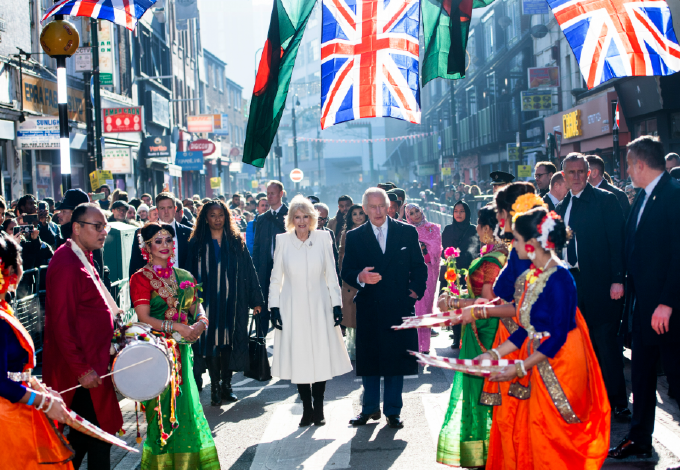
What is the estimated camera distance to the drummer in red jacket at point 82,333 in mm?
4129

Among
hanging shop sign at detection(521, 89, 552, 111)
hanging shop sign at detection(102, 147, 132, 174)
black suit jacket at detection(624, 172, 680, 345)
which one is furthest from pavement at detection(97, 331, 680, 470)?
hanging shop sign at detection(521, 89, 552, 111)

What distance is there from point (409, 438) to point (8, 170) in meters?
15.4

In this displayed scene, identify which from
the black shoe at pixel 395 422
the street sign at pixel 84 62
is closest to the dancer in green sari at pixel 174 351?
the black shoe at pixel 395 422

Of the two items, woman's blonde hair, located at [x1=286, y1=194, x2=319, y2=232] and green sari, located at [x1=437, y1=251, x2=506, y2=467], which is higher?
woman's blonde hair, located at [x1=286, y1=194, x2=319, y2=232]

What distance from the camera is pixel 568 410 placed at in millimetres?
3811

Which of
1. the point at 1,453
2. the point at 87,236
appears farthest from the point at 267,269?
the point at 1,453

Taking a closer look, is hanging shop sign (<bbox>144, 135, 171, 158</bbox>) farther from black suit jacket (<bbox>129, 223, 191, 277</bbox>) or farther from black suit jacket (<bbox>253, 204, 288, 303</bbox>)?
black suit jacket (<bbox>129, 223, 191, 277</bbox>)

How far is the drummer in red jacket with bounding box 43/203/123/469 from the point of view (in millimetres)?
4129

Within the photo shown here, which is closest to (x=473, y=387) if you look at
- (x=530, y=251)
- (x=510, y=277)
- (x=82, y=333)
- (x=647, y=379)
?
(x=510, y=277)

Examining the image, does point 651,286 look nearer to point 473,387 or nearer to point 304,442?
point 473,387

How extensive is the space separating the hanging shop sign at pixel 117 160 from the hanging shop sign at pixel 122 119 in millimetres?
736

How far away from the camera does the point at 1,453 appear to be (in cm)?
333

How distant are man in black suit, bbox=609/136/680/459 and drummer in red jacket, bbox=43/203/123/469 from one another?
3.41m

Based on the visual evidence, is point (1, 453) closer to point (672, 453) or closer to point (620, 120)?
point (672, 453)
